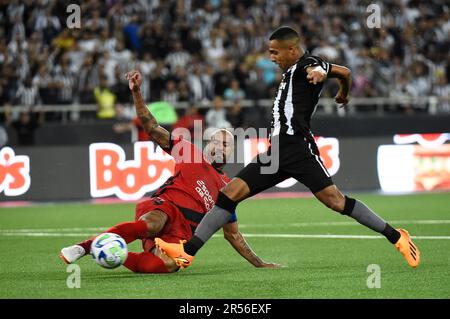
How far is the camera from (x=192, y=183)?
1036 cm

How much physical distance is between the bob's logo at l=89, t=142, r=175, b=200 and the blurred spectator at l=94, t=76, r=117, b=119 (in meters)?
2.96

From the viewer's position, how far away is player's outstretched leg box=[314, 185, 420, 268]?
375 inches

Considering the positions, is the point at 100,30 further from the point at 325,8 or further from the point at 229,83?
the point at 325,8

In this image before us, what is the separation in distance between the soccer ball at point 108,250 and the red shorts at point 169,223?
1.97 ft

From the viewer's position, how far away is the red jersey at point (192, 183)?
1023 cm

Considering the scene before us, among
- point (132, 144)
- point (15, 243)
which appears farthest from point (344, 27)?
point (15, 243)

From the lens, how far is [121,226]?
9789 millimetres

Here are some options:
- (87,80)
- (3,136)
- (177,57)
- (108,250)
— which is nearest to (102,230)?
(108,250)

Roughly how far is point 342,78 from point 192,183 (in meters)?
1.85

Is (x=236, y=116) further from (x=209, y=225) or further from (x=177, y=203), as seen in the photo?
(x=209, y=225)

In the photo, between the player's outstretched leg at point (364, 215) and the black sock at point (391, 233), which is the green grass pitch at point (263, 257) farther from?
the black sock at point (391, 233)

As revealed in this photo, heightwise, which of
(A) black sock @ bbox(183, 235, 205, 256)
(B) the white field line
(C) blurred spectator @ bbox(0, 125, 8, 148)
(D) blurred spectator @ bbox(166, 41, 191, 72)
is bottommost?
(B) the white field line

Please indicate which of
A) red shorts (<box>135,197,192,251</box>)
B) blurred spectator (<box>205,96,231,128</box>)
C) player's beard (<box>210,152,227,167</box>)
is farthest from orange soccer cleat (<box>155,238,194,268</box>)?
blurred spectator (<box>205,96,231,128</box>)

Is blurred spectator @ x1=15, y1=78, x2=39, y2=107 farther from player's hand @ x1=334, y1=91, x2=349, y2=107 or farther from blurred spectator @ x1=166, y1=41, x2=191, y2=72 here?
player's hand @ x1=334, y1=91, x2=349, y2=107
